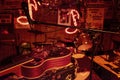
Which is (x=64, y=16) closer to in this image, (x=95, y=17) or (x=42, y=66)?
(x=95, y=17)

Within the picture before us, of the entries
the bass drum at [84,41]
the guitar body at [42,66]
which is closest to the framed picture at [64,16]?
the bass drum at [84,41]

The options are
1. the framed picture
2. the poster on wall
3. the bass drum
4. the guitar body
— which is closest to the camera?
the guitar body

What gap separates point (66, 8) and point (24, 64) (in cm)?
200

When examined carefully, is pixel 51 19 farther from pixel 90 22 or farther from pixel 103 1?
pixel 103 1

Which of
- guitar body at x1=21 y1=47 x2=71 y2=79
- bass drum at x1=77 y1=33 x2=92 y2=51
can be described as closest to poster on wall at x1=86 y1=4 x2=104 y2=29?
bass drum at x1=77 y1=33 x2=92 y2=51

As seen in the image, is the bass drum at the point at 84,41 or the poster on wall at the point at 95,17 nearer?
the bass drum at the point at 84,41

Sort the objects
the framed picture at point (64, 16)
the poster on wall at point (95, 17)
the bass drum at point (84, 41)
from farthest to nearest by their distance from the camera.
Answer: the poster on wall at point (95, 17), the framed picture at point (64, 16), the bass drum at point (84, 41)

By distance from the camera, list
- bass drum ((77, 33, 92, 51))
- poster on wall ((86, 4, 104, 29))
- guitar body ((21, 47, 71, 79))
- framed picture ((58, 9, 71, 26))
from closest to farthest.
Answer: guitar body ((21, 47, 71, 79)) → bass drum ((77, 33, 92, 51)) → framed picture ((58, 9, 71, 26)) → poster on wall ((86, 4, 104, 29))

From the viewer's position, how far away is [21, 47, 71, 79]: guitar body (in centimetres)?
125

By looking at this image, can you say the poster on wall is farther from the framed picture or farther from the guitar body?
the guitar body

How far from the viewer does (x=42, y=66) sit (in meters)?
1.33

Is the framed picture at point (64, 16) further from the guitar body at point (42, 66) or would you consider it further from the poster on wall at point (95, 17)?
the guitar body at point (42, 66)

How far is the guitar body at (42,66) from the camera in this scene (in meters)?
1.25

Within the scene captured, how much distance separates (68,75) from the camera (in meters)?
1.44
